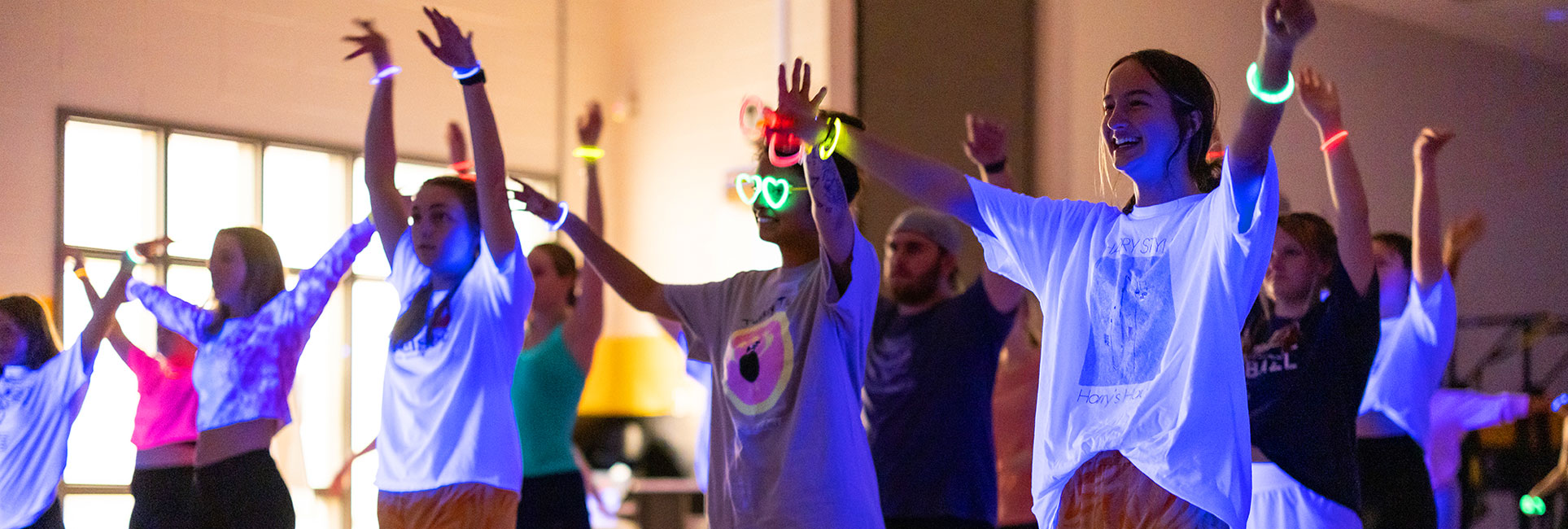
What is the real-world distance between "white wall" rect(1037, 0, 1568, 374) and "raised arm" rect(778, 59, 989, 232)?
1.88m

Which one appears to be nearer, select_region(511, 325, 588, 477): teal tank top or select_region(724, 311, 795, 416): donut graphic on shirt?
select_region(724, 311, 795, 416): donut graphic on shirt

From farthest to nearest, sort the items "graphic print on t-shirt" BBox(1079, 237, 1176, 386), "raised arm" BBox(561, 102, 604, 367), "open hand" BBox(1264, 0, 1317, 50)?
"raised arm" BBox(561, 102, 604, 367) < "graphic print on t-shirt" BBox(1079, 237, 1176, 386) < "open hand" BBox(1264, 0, 1317, 50)

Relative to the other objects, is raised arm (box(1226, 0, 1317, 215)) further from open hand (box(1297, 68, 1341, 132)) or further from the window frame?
the window frame

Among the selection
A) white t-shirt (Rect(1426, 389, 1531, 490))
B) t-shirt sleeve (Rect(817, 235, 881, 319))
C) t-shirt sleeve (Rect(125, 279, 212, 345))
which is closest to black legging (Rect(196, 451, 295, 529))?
t-shirt sleeve (Rect(125, 279, 212, 345))

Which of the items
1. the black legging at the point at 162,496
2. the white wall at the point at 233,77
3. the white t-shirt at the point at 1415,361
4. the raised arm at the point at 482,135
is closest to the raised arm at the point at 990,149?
the raised arm at the point at 482,135

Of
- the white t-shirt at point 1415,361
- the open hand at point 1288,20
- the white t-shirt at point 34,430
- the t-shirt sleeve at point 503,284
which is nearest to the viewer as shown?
the open hand at point 1288,20

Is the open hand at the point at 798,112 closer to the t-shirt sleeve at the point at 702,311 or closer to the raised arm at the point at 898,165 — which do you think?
the raised arm at the point at 898,165

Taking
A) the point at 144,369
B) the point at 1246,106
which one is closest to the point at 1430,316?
the point at 1246,106

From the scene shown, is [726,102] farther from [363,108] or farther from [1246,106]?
[1246,106]

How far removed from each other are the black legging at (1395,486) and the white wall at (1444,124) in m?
0.67

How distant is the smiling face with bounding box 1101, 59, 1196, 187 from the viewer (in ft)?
5.73

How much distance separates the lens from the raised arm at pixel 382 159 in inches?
114

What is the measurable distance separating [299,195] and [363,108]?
47 cm

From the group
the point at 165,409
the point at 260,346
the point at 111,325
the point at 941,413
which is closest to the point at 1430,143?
the point at 941,413
